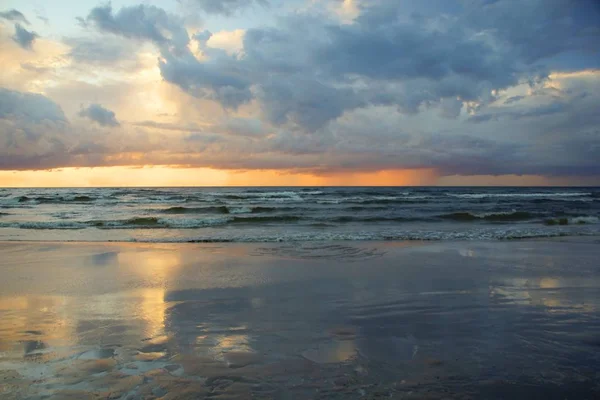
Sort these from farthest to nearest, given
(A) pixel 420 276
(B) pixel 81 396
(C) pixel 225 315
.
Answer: (A) pixel 420 276 < (C) pixel 225 315 < (B) pixel 81 396

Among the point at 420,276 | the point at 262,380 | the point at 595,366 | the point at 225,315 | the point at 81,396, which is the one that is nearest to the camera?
the point at 81,396

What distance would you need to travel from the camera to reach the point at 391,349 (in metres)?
4.19

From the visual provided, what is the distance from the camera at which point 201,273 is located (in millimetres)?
8344

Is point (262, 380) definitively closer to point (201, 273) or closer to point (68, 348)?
point (68, 348)

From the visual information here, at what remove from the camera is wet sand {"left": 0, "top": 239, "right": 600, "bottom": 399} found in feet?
11.3

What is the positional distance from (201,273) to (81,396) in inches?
201

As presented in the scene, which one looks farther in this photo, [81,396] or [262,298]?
[262,298]

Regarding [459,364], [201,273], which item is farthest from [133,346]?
[201,273]

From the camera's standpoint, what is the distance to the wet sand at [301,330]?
3.44 m

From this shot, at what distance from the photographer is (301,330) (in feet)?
15.8

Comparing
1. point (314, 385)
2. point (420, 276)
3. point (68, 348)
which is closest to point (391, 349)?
point (314, 385)

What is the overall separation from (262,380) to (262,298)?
283 centimetres

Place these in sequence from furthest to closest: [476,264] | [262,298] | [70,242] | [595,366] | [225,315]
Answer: [70,242]
[476,264]
[262,298]
[225,315]
[595,366]

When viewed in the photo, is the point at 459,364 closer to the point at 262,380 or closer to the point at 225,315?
the point at 262,380
